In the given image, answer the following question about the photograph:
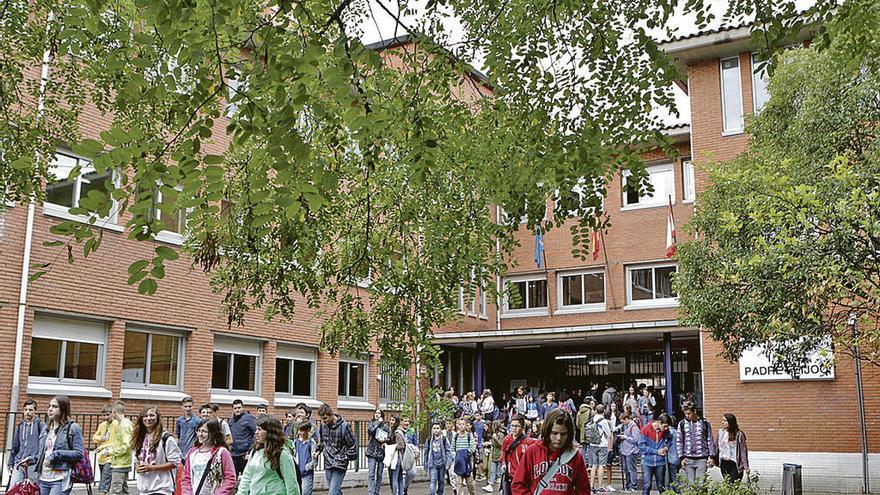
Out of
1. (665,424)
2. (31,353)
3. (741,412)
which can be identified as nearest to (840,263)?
(665,424)

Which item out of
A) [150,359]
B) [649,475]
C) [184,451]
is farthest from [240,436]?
[649,475]

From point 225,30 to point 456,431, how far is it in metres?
13.6

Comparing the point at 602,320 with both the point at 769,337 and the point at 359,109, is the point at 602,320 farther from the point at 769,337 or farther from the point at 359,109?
the point at 359,109

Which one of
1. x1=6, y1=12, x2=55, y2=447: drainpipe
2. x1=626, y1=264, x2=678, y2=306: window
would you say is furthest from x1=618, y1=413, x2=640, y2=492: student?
x1=6, y1=12, x2=55, y2=447: drainpipe

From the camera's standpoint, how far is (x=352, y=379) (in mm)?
27875

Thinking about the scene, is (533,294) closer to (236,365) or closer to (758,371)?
(758,371)

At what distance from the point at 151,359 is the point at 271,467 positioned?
1315 centimetres

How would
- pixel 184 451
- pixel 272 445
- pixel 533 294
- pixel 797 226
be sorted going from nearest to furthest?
pixel 272 445
pixel 797 226
pixel 184 451
pixel 533 294

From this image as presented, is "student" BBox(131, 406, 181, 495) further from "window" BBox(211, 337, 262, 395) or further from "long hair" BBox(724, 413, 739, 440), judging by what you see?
"window" BBox(211, 337, 262, 395)

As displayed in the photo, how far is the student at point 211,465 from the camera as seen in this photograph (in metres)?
9.04

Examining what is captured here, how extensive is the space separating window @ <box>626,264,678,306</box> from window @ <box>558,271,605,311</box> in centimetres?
107

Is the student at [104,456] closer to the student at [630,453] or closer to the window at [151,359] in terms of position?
the window at [151,359]

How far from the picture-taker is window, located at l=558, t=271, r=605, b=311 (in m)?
32.0

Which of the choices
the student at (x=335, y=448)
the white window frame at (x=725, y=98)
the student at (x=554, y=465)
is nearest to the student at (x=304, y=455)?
the student at (x=335, y=448)
